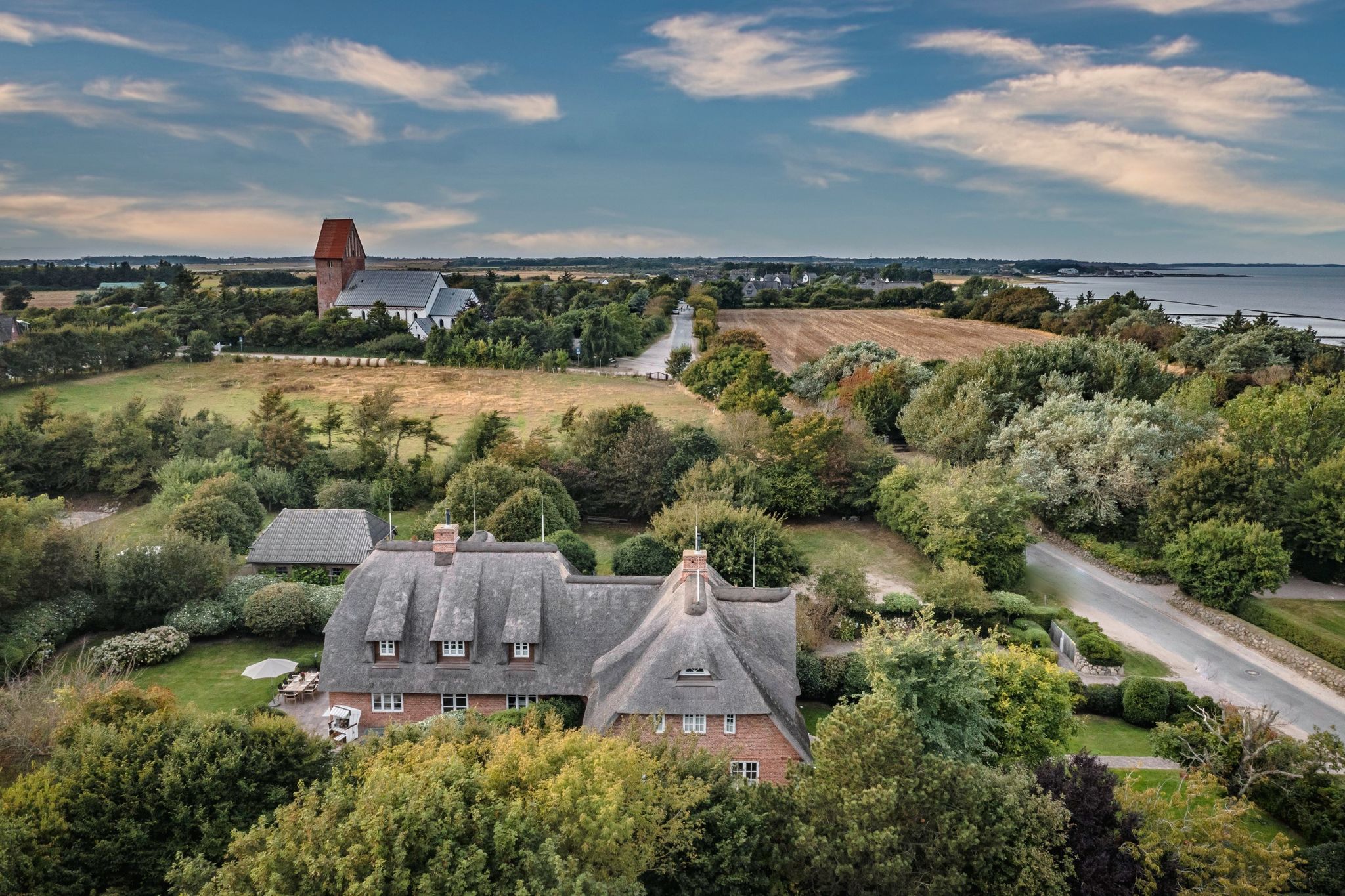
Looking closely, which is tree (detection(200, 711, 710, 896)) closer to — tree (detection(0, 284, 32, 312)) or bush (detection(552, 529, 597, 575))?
bush (detection(552, 529, 597, 575))

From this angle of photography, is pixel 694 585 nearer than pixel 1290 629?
Yes

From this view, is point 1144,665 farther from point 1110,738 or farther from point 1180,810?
point 1180,810

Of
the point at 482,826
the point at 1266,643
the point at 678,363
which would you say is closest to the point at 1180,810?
the point at 1266,643

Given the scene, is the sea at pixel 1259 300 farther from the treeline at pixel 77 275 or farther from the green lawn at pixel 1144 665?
the treeline at pixel 77 275

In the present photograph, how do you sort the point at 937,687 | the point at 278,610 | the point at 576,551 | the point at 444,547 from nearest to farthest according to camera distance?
the point at 937,687, the point at 444,547, the point at 278,610, the point at 576,551

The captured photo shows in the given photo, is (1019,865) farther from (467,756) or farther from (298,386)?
→ (298,386)

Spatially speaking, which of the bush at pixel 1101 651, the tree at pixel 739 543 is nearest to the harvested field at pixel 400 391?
the tree at pixel 739 543

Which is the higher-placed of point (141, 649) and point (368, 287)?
point (368, 287)
